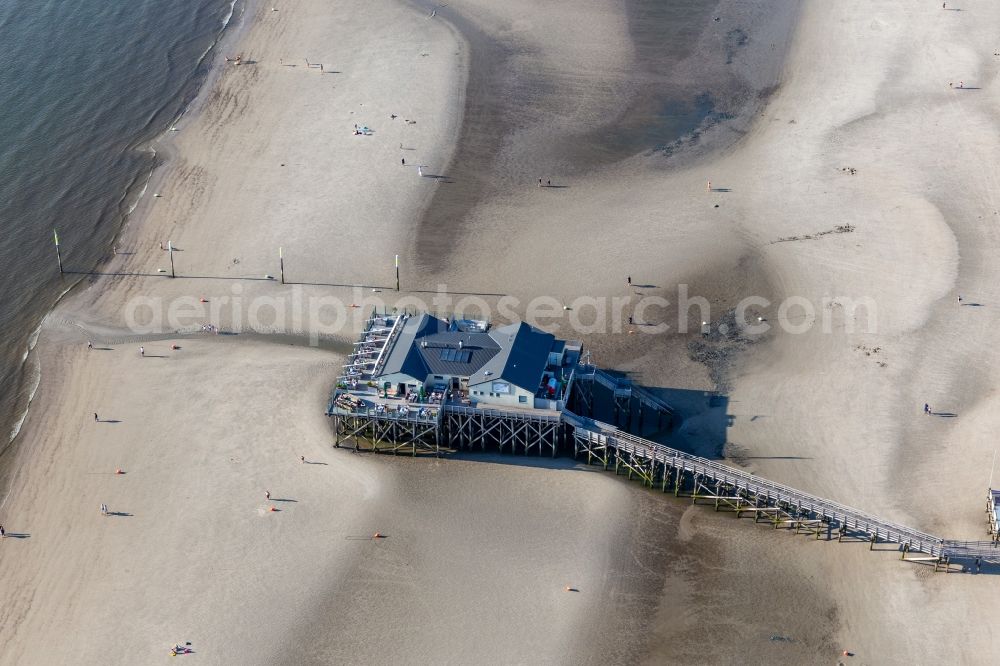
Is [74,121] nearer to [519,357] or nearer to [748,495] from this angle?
[519,357]

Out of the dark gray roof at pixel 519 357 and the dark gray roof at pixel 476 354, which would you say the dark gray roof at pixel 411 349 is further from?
the dark gray roof at pixel 519 357

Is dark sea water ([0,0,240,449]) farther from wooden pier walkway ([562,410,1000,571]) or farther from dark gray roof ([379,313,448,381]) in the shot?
wooden pier walkway ([562,410,1000,571])

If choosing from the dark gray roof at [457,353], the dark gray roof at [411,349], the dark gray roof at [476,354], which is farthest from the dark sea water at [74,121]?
the dark gray roof at [457,353]

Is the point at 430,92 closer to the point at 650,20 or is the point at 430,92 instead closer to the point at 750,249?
the point at 650,20

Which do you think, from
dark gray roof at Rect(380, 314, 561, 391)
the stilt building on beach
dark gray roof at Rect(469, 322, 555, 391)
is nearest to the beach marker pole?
the stilt building on beach

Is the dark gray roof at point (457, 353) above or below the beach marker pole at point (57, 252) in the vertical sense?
above
